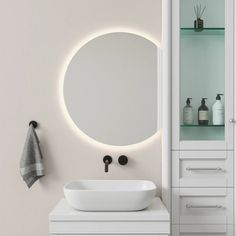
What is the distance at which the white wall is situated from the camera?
9.28 ft

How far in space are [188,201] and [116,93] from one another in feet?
2.72

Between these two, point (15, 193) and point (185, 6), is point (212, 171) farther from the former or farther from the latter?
point (15, 193)

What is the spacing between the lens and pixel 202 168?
2668 millimetres

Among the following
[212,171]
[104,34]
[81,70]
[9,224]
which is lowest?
[9,224]

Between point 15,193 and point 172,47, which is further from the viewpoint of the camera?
point 15,193

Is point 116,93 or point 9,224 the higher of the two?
point 116,93

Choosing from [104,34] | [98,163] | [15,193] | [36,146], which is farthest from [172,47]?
[15,193]

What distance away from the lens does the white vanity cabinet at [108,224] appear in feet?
7.82

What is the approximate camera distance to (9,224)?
2838 mm

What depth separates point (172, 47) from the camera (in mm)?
2664

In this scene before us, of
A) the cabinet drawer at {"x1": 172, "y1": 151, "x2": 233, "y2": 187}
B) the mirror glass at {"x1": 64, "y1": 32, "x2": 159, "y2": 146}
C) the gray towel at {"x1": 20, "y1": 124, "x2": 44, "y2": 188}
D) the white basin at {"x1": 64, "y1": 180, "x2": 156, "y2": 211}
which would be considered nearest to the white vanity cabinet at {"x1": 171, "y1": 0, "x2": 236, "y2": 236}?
the cabinet drawer at {"x1": 172, "y1": 151, "x2": 233, "y2": 187}

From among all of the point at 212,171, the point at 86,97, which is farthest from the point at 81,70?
the point at 212,171

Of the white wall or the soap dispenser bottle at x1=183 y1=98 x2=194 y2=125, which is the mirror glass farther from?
the soap dispenser bottle at x1=183 y1=98 x2=194 y2=125

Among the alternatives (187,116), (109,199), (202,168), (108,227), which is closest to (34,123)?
(109,199)
